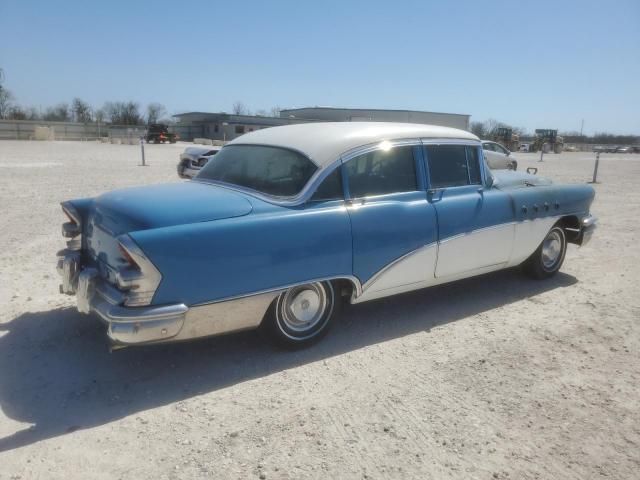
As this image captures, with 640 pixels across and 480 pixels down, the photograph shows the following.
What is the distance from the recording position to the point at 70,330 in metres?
3.83

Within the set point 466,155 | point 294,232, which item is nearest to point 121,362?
point 294,232

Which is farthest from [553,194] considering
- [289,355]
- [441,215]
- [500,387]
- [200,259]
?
[200,259]

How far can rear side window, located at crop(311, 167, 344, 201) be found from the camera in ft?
11.5

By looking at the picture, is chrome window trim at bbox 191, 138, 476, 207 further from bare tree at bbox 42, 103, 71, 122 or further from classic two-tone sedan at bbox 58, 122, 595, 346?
bare tree at bbox 42, 103, 71, 122

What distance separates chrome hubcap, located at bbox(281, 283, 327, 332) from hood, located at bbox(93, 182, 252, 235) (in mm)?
714

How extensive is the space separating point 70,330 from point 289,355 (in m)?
1.78

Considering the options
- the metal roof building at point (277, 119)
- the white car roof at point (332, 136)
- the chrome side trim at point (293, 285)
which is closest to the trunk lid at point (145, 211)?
the chrome side trim at point (293, 285)

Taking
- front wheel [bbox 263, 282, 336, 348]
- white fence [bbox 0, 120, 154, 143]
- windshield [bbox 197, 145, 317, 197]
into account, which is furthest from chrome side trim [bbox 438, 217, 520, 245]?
white fence [bbox 0, 120, 154, 143]

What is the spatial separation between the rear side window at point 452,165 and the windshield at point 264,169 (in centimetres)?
124

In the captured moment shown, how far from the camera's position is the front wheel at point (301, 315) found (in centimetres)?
342

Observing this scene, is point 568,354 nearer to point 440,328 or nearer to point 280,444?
point 440,328

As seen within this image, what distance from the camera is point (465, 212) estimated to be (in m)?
4.19

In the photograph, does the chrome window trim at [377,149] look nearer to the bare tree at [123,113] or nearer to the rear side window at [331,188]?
the rear side window at [331,188]

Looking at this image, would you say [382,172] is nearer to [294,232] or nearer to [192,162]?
[294,232]
